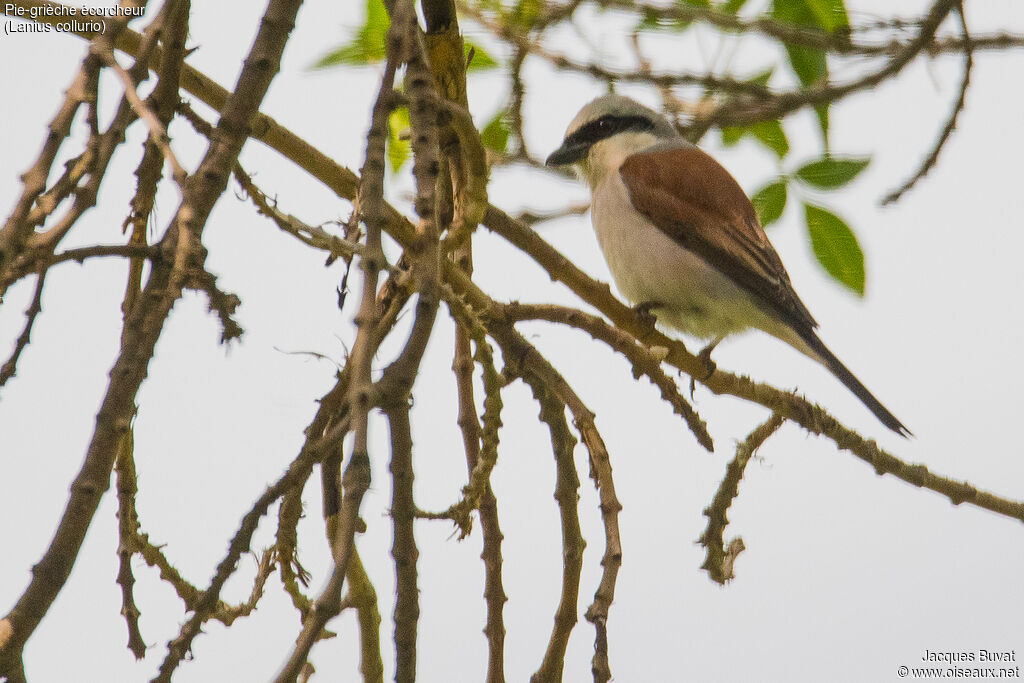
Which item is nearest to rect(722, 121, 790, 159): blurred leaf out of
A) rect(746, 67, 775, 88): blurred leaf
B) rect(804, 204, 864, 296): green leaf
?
rect(746, 67, 775, 88): blurred leaf

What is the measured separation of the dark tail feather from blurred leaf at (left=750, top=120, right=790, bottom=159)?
0.78 m

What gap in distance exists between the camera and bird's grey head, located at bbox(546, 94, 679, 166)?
156 inches

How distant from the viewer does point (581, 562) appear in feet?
6.45

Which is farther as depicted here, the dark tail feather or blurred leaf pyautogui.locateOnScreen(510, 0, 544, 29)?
the dark tail feather

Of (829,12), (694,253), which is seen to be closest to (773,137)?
(829,12)

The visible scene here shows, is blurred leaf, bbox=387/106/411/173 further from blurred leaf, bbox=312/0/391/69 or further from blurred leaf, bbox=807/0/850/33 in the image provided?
blurred leaf, bbox=807/0/850/33

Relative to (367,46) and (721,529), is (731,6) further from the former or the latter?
(721,529)

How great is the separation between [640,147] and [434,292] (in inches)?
126

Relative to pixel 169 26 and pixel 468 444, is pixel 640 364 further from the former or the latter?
pixel 169 26

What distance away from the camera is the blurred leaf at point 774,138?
275cm

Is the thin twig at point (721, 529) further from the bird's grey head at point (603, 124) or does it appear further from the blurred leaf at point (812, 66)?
the bird's grey head at point (603, 124)

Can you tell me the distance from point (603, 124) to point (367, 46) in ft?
5.72

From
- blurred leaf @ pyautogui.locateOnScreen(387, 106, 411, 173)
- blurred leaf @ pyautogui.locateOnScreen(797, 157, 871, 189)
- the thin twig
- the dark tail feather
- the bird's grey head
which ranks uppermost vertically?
the bird's grey head

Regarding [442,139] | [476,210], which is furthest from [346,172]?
[476,210]
